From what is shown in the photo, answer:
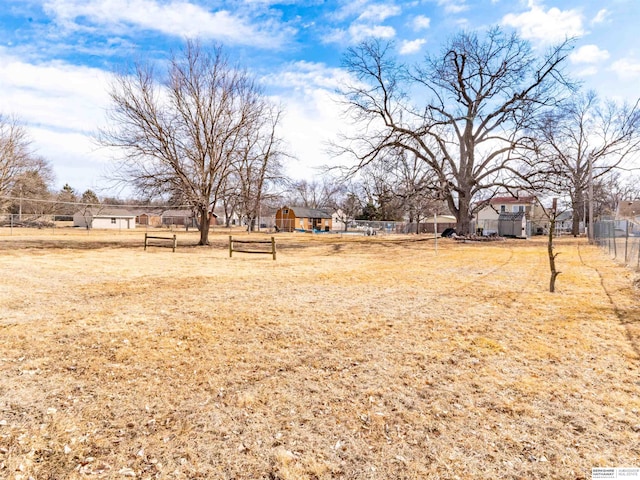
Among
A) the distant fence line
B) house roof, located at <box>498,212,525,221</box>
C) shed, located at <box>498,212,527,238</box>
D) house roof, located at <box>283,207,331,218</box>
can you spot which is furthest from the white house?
the distant fence line

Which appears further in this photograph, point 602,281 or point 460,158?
point 460,158

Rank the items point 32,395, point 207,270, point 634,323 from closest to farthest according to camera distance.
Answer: point 32,395, point 634,323, point 207,270

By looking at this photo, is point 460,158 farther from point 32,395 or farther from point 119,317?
point 32,395

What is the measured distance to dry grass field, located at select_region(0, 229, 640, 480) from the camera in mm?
2531

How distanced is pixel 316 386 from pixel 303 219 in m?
56.7

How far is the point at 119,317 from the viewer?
5879 millimetres

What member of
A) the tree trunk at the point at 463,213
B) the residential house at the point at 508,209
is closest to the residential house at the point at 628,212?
the tree trunk at the point at 463,213

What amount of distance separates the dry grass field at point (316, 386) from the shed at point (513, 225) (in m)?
31.1

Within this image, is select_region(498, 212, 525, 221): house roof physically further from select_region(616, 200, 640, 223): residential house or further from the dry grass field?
the dry grass field

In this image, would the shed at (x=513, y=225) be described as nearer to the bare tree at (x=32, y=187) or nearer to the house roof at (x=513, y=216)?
the house roof at (x=513, y=216)

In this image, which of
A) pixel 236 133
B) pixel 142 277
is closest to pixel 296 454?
pixel 142 277

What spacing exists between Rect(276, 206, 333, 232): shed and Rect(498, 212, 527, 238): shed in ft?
89.4

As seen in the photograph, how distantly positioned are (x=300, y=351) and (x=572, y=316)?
476cm

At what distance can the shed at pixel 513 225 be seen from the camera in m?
35.5
